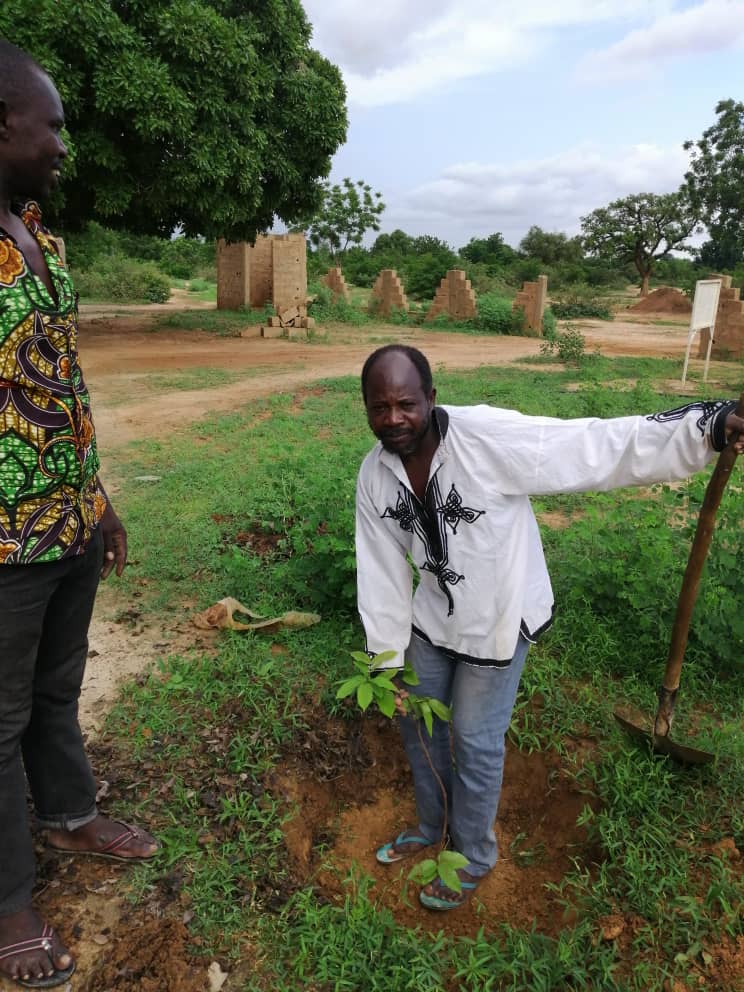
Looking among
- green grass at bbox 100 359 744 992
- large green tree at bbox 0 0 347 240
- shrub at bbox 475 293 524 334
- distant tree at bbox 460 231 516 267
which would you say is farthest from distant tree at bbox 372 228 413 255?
green grass at bbox 100 359 744 992

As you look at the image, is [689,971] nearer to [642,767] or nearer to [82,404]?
[642,767]

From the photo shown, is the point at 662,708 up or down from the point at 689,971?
up

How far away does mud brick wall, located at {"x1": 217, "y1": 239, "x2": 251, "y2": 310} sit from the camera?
1811 centimetres

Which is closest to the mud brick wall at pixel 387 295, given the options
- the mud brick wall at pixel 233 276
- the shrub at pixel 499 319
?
the shrub at pixel 499 319

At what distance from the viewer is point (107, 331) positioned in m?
15.5

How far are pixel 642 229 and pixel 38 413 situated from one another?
40.4m

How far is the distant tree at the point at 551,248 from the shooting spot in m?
41.7

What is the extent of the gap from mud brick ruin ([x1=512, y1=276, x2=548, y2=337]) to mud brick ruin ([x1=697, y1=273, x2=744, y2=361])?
4509mm

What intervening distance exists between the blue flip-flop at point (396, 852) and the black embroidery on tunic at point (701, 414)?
1593mm

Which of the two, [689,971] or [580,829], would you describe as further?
[580,829]

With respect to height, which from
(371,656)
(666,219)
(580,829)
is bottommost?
(580,829)

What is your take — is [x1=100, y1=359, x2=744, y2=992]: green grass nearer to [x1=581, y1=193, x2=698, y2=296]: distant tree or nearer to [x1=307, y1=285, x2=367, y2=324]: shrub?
[x1=307, y1=285, x2=367, y2=324]: shrub

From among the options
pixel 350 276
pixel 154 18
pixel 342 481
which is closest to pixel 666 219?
pixel 350 276

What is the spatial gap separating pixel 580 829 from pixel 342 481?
2.06 metres
